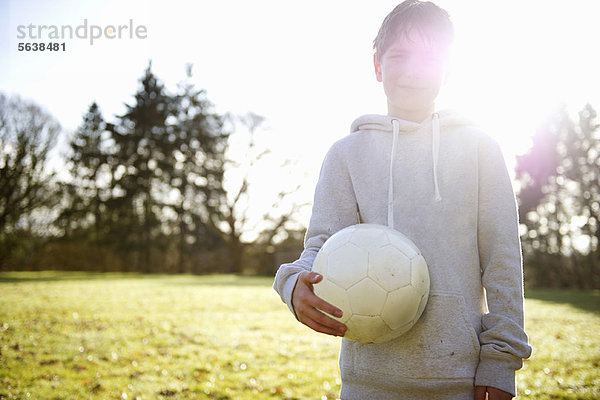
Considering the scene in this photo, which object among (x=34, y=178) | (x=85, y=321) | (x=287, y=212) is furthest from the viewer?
(x=287, y=212)

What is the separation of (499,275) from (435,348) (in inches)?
14.2

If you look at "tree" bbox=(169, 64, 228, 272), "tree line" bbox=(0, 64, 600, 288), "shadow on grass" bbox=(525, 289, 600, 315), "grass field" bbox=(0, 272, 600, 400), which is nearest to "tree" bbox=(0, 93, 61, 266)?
"tree line" bbox=(0, 64, 600, 288)

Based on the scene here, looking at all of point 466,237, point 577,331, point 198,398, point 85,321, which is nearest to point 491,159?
point 466,237

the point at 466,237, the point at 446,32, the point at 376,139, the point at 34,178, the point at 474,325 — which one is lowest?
the point at 474,325

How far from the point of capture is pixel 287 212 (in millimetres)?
37125

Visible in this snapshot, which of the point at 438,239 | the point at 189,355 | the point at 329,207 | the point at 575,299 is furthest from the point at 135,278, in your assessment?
the point at 438,239

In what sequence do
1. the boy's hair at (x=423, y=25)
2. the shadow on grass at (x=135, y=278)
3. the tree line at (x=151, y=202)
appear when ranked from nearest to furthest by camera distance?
the boy's hair at (x=423, y=25), the shadow on grass at (x=135, y=278), the tree line at (x=151, y=202)

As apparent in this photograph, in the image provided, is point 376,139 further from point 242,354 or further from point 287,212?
point 287,212

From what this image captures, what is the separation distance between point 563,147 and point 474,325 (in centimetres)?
3221

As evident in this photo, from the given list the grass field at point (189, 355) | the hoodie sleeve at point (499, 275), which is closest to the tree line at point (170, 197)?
the grass field at point (189, 355)

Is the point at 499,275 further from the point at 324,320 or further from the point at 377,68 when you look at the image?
the point at 377,68

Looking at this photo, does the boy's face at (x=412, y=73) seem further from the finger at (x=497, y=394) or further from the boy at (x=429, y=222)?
the finger at (x=497, y=394)

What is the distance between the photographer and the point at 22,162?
88.9ft

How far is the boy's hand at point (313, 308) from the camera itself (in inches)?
58.5
